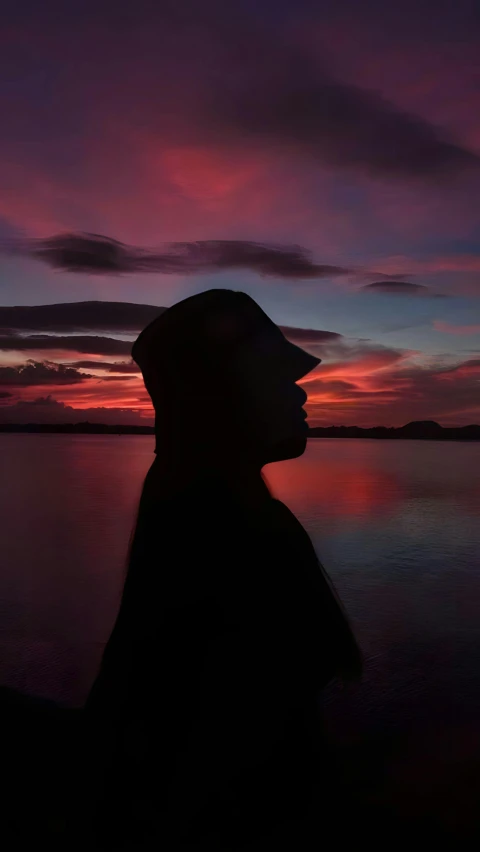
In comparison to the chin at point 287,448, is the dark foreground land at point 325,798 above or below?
below

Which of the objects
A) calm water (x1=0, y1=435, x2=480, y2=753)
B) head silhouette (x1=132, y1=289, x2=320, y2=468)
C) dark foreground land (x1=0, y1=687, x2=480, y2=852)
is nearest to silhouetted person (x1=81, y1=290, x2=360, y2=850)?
head silhouette (x1=132, y1=289, x2=320, y2=468)

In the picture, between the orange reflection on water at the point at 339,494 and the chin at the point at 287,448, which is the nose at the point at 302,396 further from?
the orange reflection on water at the point at 339,494

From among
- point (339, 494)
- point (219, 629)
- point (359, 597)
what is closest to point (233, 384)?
point (219, 629)

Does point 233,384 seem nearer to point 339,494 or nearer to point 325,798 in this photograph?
point 325,798

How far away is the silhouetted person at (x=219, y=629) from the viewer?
8.28ft

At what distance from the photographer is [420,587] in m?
13.2

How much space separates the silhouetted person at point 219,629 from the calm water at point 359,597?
270 cm

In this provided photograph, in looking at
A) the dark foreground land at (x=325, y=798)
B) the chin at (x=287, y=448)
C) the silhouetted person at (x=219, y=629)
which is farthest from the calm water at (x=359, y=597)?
the chin at (x=287, y=448)

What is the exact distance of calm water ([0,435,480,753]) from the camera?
23.2 feet

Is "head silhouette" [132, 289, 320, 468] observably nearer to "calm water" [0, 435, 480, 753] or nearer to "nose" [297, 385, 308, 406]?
"nose" [297, 385, 308, 406]

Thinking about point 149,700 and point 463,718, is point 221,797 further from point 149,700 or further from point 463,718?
point 463,718

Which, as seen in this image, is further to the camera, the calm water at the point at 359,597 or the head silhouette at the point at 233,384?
the calm water at the point at 359,597

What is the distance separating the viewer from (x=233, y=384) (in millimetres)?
2662

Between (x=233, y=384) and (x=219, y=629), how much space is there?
1054mm
